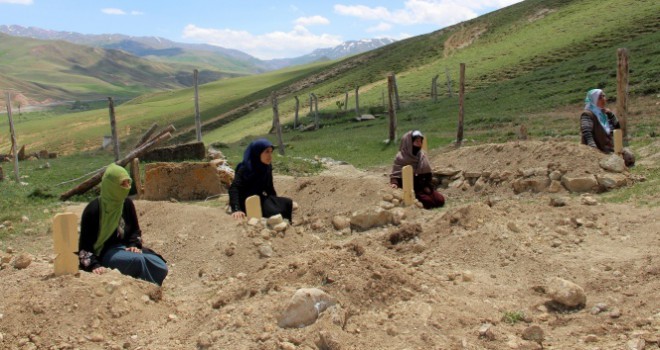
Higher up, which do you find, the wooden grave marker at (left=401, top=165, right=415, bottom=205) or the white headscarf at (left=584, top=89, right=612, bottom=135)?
the white headscarf at (left=584, top=89, right=612, bottom=135)

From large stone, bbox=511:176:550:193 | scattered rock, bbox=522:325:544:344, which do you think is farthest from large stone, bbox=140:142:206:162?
scattered rock, bbox=522:325:544:344

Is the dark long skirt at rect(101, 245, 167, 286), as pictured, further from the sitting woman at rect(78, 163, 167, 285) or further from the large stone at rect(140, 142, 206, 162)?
the large stone at rect(140, 142, 206, 162)

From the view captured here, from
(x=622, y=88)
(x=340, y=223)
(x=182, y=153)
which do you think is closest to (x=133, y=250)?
(x=340, y=223)

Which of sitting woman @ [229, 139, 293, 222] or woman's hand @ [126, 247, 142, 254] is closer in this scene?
woman's hand @ [126, 247, 142, 254]

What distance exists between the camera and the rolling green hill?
2272cm

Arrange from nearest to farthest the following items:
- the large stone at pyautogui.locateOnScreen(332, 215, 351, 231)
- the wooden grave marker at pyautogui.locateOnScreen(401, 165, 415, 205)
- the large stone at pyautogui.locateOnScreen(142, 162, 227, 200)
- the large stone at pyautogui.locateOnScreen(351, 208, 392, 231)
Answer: the large stone at pyautogui.locateOnScreen(351, 208, 392, 231)
the large stone at pyautogui.locateOnScreen(332, 215, 351, 231)
the wooden grave marker at pyautogui.locateOnScreen(401, 165, 415, 205)
the large stone at pyautogui.locateOnScreen(142, 162, 227, 200)

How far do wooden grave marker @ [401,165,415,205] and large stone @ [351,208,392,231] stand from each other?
2.84ft

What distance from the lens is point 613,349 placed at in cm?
414

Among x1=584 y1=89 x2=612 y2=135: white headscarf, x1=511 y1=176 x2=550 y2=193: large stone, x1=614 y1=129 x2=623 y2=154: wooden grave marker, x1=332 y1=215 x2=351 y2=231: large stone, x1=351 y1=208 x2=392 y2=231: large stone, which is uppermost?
x1=584 y1=89 x2=612 y2=135: white headscarf

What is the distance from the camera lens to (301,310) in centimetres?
465

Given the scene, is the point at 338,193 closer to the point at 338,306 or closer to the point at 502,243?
the point at 502,243

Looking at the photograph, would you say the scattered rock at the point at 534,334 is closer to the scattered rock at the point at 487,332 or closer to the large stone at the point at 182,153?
the scattered rock at the point at 487,332

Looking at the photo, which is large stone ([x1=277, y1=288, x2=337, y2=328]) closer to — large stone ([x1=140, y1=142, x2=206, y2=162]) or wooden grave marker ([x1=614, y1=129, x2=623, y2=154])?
wooden grave marker ([x1=614, y1=129, x2=623, y2=154])

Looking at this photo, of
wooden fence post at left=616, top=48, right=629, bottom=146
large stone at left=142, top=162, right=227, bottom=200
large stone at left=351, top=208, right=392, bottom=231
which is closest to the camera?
large stone at left=351, top=208, right=392, bottom=231
